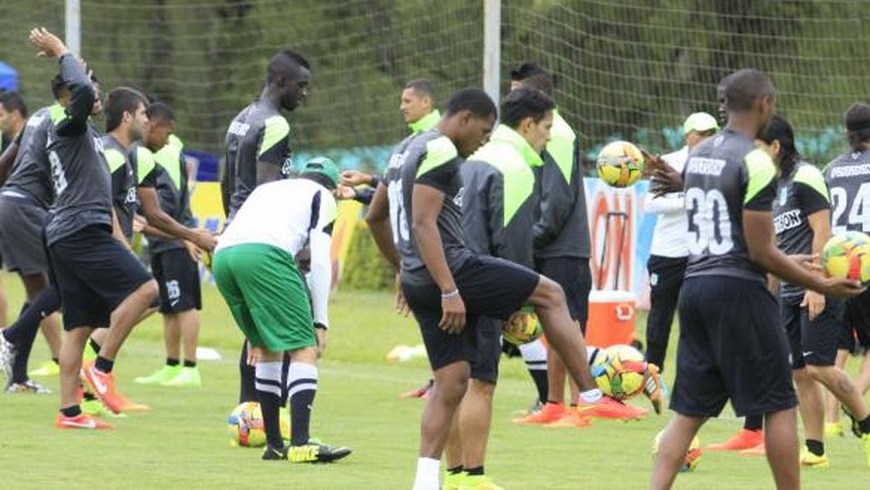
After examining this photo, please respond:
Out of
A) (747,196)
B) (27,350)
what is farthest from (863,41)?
(747,196)

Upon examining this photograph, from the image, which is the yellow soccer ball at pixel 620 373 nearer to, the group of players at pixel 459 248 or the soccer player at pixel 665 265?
the group of players at pixel 459 248

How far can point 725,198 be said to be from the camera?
868 cm

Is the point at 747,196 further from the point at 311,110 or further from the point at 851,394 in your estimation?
the point at 311,110

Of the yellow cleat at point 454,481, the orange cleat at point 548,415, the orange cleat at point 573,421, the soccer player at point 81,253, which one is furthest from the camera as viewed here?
the orange cleat at point 548,415

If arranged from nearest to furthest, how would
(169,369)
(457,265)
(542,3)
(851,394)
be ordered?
1. (457,265)
2. (851,394)
3. (169,369)
4. (542,3)

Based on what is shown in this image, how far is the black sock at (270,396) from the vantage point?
11.4m

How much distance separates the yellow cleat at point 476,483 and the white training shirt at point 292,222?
1.82 meters

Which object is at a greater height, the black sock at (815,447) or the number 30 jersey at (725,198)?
the number 30 jersey at (725,198)

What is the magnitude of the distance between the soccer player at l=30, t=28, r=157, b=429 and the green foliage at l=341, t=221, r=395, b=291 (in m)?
17.6

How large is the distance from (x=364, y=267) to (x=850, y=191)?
18012mm

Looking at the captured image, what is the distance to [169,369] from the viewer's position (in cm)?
1706

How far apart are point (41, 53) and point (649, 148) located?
12797mm

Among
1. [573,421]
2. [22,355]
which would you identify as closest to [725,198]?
[573,421]

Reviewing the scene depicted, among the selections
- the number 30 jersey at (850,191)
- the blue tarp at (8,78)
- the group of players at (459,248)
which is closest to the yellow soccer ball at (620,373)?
the group of players at (459,248)
